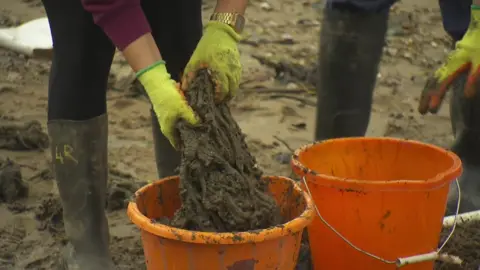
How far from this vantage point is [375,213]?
207cm

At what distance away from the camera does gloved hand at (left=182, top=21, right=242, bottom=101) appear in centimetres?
199

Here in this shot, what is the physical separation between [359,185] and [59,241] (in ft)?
3.79

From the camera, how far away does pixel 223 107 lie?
2010mm

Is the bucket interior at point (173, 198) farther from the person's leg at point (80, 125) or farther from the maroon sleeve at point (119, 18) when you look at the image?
the maroon sleeve at point (119, 18)

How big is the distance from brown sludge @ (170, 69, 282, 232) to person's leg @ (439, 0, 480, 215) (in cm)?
106

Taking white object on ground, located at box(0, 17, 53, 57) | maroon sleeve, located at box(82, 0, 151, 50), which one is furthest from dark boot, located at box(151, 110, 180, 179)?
white object on ground, located at box(0, 17, 53, 57)

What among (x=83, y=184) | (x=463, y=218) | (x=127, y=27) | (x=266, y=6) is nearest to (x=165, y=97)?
(x=127, y=27)

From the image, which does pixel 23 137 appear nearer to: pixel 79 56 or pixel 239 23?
pixel 79 56

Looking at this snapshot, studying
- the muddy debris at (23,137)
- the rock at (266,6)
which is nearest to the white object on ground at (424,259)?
the muddy debris at (23,137)

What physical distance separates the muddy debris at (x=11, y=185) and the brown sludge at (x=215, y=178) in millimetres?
1289

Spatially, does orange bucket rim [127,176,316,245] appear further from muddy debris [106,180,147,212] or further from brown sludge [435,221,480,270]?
muddy debris [106,180,147,212]

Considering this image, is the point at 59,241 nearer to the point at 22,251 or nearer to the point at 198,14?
the point at 22,251

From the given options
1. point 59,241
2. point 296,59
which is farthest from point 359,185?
point 296,59

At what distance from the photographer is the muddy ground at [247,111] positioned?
2.80 metres
